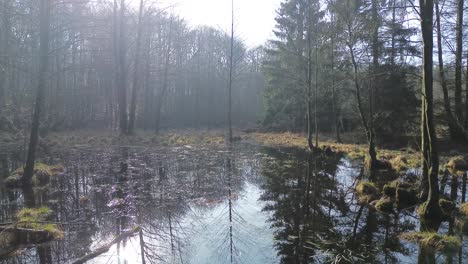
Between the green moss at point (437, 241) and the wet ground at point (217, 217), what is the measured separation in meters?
0.18

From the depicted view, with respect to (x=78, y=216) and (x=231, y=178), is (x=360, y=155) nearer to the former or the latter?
(x=231, y=178)

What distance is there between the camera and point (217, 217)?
8.02m

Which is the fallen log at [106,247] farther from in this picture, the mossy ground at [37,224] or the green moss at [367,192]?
the green moss at [367,192]

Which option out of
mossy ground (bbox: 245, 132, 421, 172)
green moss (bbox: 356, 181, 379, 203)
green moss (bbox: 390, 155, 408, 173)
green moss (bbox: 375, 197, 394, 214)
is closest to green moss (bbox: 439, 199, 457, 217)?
green moss (bbox: 375, 197, 394, 214)

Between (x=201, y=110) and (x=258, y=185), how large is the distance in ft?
131

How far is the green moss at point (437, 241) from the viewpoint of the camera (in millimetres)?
5941

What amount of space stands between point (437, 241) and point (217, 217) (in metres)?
4.15

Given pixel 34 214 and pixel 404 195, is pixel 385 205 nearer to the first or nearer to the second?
pixel 404 195

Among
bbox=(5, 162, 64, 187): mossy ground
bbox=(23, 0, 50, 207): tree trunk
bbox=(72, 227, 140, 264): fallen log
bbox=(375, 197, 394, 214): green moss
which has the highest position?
bbox=(23, 0, 50, 207): tree trunk

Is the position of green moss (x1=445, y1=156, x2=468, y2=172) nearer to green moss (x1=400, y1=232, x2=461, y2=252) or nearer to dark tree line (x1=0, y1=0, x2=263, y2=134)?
green moss (x1=400, y1=232, x2=461, y2=252)

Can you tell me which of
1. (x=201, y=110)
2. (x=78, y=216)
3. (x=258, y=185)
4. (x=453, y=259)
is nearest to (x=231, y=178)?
(x=258, y=185)

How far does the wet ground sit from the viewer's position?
5836 millimetres

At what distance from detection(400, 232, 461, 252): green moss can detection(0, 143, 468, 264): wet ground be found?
18cm

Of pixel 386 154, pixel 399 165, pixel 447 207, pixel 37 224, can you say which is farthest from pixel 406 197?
pixel 386 154
